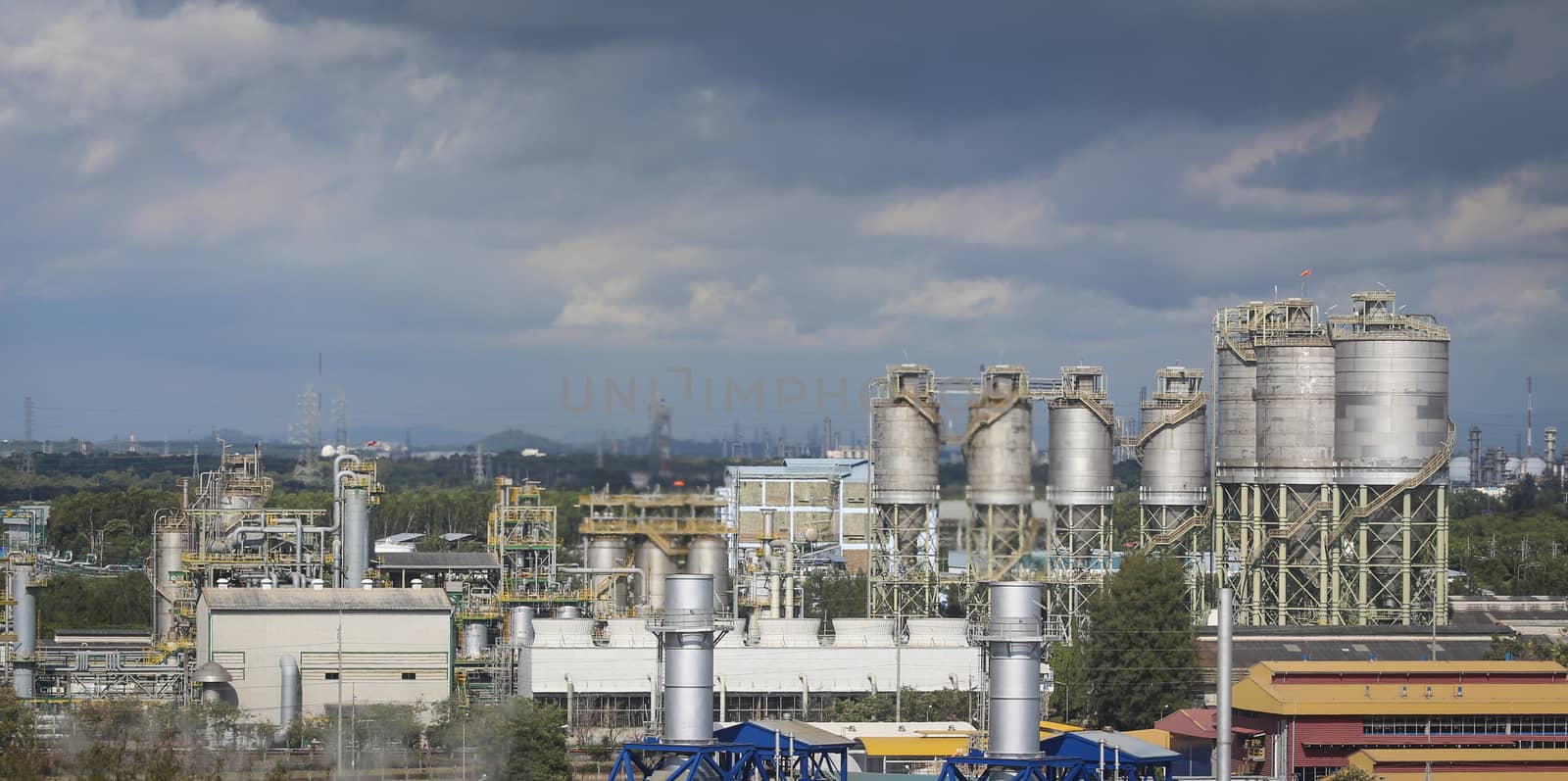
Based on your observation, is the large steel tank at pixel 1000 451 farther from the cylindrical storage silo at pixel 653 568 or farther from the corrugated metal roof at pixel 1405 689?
the cylindrical storage silo at pixel 653 568

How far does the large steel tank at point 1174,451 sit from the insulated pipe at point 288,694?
38.1 m

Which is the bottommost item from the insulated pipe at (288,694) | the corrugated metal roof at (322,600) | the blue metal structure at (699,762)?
the insulated pipe at (288,694)

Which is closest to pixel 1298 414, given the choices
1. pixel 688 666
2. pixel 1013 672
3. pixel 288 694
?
pixel 288 694

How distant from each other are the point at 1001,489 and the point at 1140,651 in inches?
928

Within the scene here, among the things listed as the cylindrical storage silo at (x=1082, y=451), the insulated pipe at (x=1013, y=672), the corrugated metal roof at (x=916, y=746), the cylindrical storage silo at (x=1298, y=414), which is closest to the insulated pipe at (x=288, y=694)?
the corrugated metal roof at (x=916, y=746)

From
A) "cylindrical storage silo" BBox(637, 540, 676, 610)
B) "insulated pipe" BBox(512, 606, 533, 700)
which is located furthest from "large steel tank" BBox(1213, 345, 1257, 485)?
"insulated pipe" BBox(512, 606, 533, 700)

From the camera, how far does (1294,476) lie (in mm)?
79188

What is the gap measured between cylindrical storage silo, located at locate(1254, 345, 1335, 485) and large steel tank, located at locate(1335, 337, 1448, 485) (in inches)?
38.0

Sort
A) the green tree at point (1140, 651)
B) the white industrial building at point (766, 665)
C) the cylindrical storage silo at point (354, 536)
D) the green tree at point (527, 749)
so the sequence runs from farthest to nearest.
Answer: the cylindrical storage silo at point (354, 536) → the green tree at point (1140, 651) → the white industrial building at point (766, 665) → the green tree at point (527, 749)

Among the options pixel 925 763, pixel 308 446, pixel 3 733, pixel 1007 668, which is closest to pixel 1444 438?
pixel 925 763

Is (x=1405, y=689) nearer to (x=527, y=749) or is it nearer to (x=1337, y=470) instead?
(x=1337, y=470)

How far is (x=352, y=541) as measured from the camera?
236 feet

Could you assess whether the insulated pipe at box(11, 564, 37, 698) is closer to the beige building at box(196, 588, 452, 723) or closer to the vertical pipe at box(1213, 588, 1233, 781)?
the beige building at box(196, 588, 452, 723)

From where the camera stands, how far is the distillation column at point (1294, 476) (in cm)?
7869
